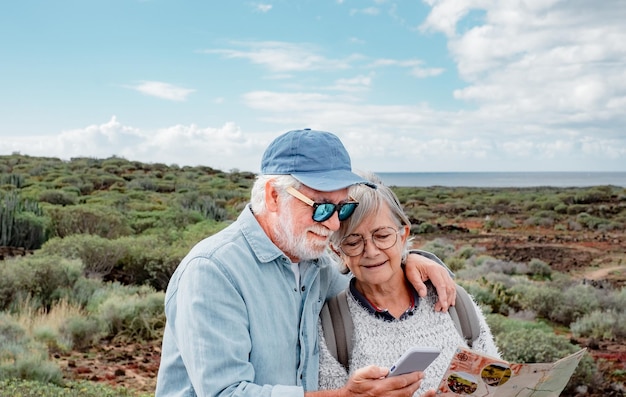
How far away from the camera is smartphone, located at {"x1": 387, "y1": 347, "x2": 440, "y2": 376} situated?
2.13 m

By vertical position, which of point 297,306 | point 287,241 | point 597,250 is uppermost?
point 287,241

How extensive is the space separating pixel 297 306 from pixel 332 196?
1.43ft

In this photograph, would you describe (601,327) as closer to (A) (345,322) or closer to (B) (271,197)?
(A) (345,322)

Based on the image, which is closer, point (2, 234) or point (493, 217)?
point (2, 234)

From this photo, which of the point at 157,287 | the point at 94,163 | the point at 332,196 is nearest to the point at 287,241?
the point at 332,196

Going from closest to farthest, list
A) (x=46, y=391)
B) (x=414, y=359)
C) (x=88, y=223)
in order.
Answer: (x=414, y=359), (x=46, y=391), (x=88, y=223)

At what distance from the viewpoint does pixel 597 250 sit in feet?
72.5

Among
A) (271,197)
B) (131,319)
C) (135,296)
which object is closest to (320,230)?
(271,197)

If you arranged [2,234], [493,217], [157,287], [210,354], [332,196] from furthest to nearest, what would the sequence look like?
1. [493,217]
2. [2,234]
3. [157,287]
4. [332,196]
5. [210,354]

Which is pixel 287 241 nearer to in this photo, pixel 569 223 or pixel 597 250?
pixel 597 250

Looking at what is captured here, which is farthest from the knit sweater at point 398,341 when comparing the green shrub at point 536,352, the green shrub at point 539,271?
the green shrub at point 539,271

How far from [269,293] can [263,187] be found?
0.39 meters

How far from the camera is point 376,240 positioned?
9.12 ft

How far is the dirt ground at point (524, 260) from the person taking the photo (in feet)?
24.1
